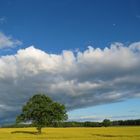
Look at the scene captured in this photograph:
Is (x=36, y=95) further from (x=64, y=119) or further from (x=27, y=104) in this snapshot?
(x=64, y=119)

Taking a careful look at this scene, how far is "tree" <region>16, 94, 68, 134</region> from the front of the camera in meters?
100

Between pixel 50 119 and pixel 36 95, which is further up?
pixel 36 95

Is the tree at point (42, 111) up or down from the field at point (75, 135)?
up

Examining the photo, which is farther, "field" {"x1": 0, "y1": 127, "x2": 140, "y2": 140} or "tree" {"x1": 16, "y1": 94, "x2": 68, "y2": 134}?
"tree" {"x1": 16, "y1": 94, "x2": 68, "y2": 134}

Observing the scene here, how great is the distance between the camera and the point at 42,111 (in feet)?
328

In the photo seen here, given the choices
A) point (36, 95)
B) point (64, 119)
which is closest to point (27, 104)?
point (36, 95)

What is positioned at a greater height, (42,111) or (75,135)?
(42,111)

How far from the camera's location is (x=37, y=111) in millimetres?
100250

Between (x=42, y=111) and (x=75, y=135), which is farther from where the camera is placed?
(x=42, y=111)

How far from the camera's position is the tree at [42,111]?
328 ft

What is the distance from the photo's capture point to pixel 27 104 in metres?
103

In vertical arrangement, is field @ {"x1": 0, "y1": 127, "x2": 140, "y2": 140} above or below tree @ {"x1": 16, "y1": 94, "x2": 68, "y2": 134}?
below

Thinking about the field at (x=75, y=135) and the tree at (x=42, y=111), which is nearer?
the field at (x=75, y=135)

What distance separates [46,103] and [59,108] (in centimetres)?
384
